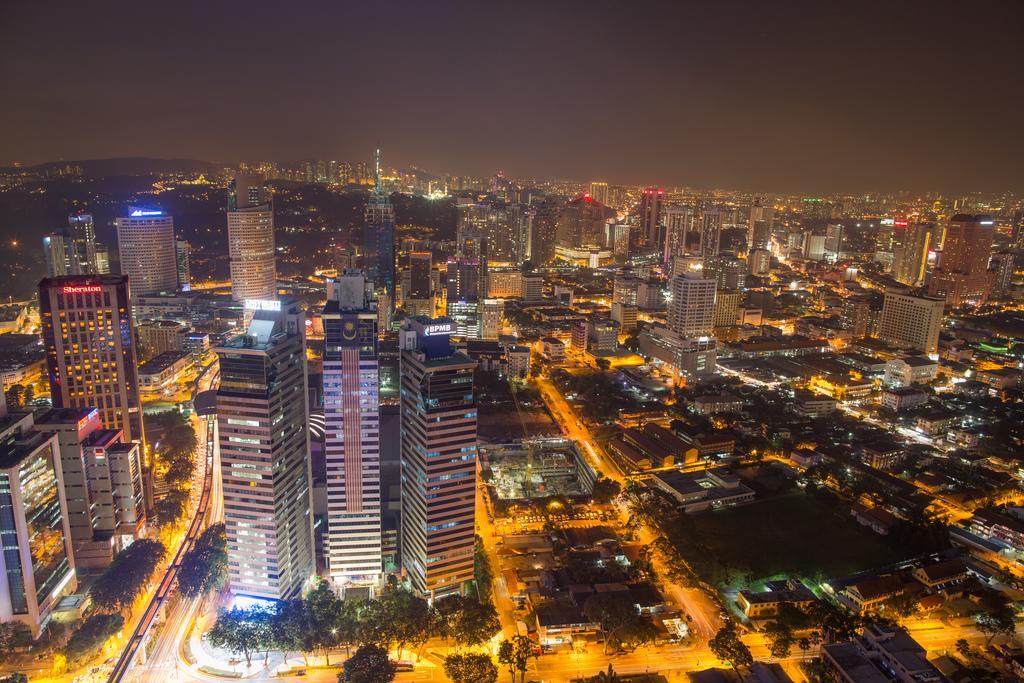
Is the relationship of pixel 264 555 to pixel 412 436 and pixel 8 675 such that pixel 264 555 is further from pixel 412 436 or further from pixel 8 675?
pixel 8 675

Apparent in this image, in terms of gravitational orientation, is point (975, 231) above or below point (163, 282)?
above

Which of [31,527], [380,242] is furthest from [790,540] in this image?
[380,242]

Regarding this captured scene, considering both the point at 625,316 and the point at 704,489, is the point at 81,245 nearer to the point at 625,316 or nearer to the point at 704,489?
the point at 625,316

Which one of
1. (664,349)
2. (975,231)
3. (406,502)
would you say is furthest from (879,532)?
(975,231)

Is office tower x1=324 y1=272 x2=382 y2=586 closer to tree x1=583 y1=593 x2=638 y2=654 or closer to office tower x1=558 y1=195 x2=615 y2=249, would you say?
tree x1=583 y1=593 x2=638 y2=654

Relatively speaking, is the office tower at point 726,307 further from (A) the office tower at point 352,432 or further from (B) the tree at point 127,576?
(B) the tree at point 127,576

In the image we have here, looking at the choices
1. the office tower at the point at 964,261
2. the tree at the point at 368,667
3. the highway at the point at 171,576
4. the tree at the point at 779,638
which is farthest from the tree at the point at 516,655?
the office tower at the point at 964,261
